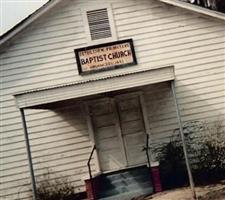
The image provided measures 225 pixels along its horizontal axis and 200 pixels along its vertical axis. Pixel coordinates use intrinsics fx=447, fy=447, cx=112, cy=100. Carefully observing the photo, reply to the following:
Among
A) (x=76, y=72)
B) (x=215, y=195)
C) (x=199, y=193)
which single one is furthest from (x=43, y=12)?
(x=215, y=195)

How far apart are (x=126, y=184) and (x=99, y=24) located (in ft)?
16.7

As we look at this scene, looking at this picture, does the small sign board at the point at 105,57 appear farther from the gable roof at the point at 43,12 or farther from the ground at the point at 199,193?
the ground at the point at 199,193

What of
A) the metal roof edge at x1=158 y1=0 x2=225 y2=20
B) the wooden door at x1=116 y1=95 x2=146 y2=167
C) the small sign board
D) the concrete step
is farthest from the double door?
the metal roof edge at x1=158 y1=0 x2=225 y2=20

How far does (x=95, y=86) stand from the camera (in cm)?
1076

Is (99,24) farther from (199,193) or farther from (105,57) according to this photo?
(199,193)

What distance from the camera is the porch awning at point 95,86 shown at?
1072 centimetres

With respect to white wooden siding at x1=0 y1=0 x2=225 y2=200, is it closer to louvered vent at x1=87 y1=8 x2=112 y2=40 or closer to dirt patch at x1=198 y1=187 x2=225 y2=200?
louvered vent at x1=87 y1=8 x2=112 y2=40

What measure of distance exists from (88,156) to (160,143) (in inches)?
A: 90.3

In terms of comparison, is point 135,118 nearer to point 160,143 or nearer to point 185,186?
point 160,143

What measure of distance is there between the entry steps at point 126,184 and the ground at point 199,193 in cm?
61

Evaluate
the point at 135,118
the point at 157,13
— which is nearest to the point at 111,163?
the point at 135,118

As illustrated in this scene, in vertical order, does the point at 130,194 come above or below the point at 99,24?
below

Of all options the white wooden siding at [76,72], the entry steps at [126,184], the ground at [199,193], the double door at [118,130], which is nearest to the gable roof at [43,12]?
the white wooden siding at [76,72]

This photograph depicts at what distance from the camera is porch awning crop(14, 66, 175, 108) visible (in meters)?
10.7
